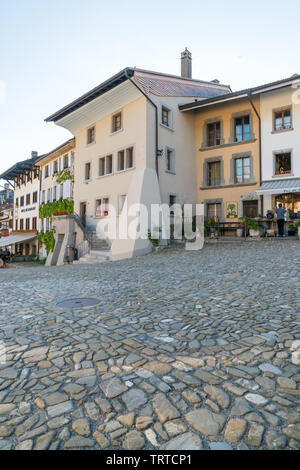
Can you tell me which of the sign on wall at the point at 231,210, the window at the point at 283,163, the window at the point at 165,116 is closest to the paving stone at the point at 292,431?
the window at the point at 283,163

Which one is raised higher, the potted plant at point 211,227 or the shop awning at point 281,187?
the shop awning at point 281,187

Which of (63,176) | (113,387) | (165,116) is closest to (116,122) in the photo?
(165,116)

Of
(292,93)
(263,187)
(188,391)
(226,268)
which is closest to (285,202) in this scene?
(263,187)

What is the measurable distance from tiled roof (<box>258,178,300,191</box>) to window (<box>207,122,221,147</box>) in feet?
17.0

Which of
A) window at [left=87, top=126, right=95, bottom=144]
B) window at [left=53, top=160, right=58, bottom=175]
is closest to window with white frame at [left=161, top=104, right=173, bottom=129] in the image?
window at [left=87, top=126, right=95, bottom=144]

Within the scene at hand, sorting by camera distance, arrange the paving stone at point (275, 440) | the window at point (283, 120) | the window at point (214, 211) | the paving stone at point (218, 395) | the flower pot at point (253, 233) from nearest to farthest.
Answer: the paving stone at point (275, 440) → the paving stone at point (218, 395) → the flower pot at point (253, 233) → the window at point (283, 120) → the window at point (214, 211)

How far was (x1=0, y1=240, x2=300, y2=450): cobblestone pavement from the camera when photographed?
1.93 meters

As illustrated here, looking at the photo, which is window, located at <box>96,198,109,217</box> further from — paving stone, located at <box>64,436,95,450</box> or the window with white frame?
paving stone, located at <box>64,436,95,450</box>

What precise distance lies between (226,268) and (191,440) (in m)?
7.08

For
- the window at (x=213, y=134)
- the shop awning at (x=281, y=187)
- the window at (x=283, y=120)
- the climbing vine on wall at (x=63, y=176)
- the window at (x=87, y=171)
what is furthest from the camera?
the climbing vine on wall at (x=63, y=176)

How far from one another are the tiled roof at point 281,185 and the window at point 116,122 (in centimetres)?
1032

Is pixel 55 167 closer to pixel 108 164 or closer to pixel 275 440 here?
pixel 108 164

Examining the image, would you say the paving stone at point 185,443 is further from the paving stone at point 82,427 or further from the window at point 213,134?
the window at point 213,134

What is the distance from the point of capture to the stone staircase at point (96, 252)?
50.4 ft
